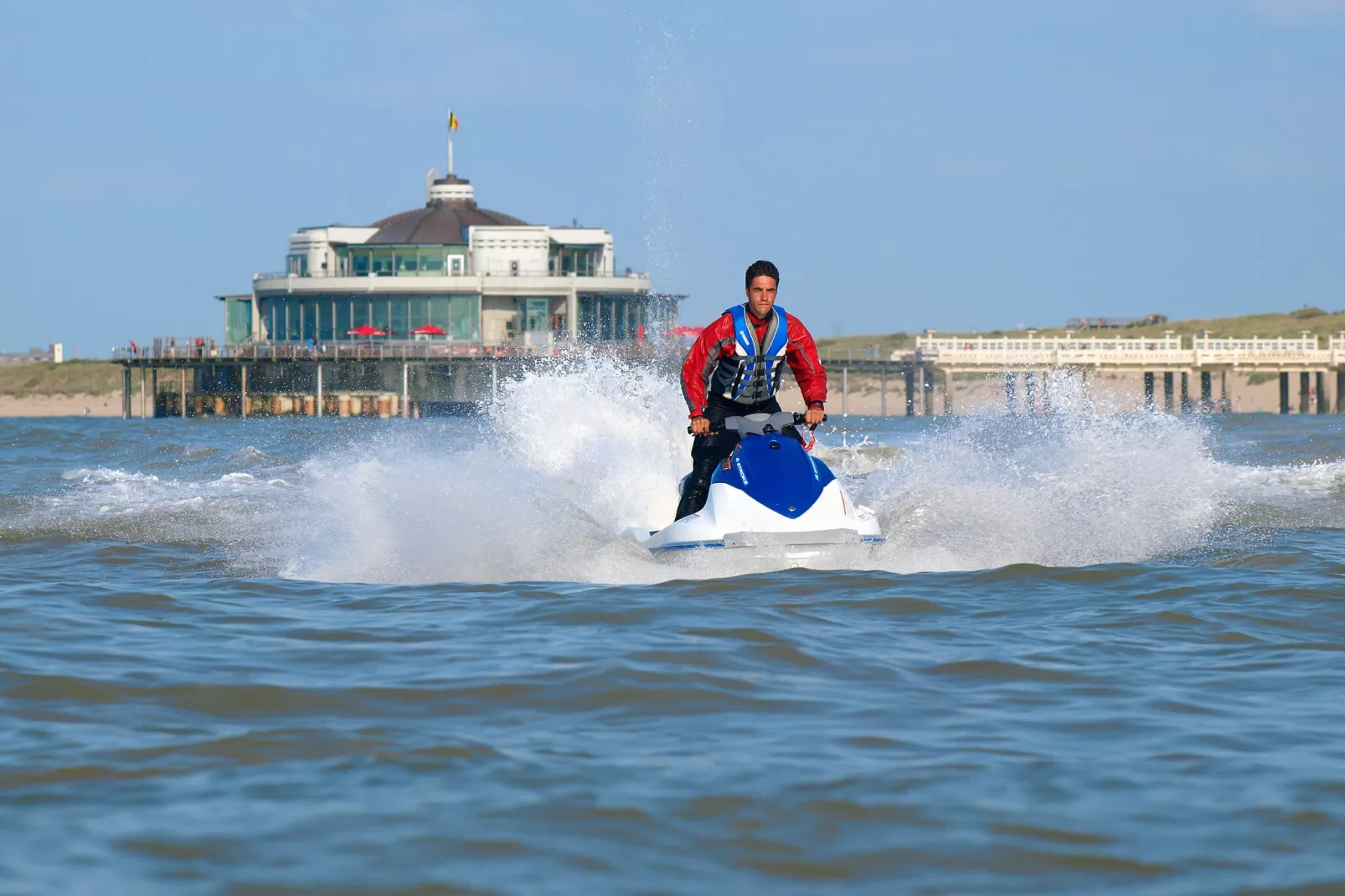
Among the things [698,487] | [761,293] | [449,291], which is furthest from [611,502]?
[449,291]

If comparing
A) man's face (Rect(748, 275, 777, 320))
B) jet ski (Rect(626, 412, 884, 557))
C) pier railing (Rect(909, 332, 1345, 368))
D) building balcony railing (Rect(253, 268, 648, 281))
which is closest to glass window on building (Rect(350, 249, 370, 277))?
building balcony railing (Rect(253, 268, 648, 281))

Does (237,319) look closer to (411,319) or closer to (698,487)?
(411,319)

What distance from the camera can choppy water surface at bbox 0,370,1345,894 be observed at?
4.26 m

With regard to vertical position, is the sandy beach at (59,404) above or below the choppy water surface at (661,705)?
above

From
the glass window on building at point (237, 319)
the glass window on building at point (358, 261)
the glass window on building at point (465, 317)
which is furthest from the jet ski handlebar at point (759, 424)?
the glass window on building at point (237, 319)

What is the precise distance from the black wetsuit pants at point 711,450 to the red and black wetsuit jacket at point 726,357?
0.11 metres

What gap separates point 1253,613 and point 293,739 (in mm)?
4858

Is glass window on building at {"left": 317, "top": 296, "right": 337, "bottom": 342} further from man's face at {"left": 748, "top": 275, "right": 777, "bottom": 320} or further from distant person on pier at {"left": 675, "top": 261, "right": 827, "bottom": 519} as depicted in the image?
man's face at {"left": 748, "top": 275, "right": 777, "bottom": 320}

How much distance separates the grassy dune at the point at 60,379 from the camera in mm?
96250

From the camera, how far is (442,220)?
74.3 metres

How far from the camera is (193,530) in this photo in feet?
43.6

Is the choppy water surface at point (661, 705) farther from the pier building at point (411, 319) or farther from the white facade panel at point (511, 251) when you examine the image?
the white facade panel at point (511, 251)

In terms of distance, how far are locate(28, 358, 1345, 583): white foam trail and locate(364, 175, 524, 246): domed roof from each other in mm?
53973

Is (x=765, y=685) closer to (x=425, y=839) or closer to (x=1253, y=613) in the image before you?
(x=425, y=839)
